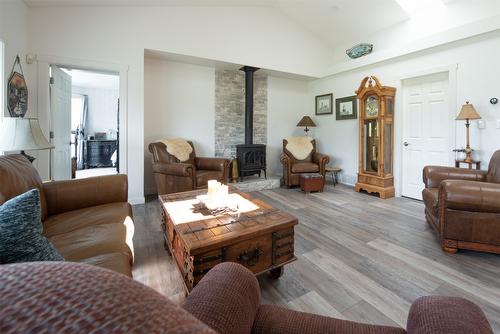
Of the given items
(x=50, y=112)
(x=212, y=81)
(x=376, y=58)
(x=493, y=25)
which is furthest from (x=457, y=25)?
(x=50, y=112)

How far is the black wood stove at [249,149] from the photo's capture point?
15.8 feet

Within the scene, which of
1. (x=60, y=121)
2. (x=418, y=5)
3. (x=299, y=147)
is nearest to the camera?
(x=60, y=121)

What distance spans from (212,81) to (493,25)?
4.17m

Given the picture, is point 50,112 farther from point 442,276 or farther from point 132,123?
point 442,276

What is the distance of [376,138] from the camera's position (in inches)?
169

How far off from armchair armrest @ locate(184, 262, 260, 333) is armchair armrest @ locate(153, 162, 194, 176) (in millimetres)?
2927

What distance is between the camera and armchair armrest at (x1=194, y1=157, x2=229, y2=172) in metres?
4.09

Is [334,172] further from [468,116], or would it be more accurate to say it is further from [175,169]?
[175,169]

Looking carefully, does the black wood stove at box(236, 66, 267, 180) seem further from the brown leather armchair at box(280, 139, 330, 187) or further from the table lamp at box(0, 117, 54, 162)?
the table lamp at box(0, 117, 54, 162)

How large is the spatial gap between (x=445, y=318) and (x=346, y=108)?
16.4 ft

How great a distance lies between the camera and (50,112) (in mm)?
3357

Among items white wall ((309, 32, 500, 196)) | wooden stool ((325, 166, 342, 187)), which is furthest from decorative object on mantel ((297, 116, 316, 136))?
wooden stool ((325, 166, 342, 187))

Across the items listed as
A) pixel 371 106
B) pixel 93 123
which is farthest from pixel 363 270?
pixel 93 123

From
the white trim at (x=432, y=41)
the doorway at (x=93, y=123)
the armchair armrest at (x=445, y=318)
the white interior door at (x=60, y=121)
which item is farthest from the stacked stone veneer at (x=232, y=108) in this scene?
the armchair armrest at (x=445, y=318)
